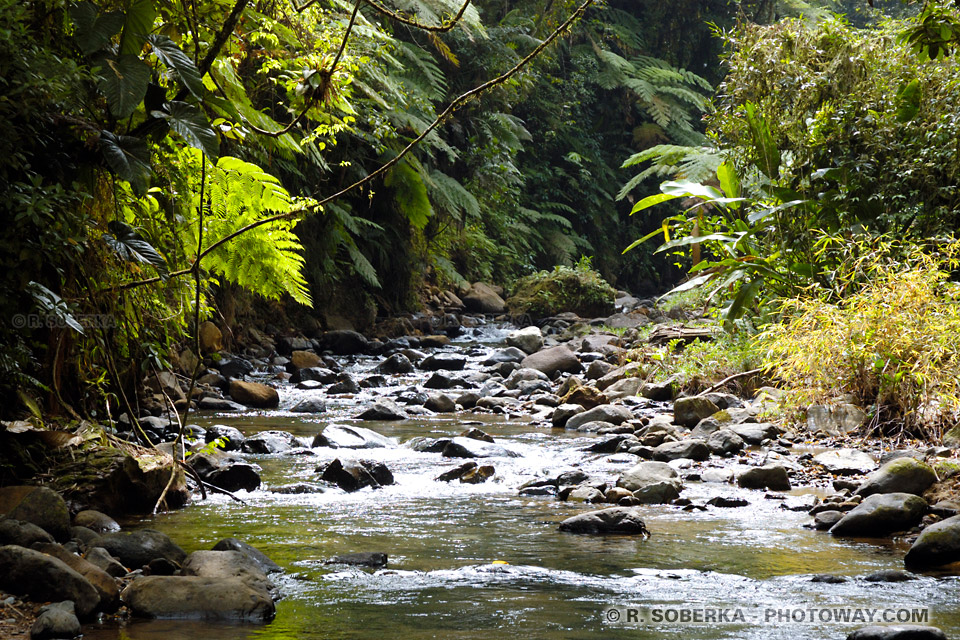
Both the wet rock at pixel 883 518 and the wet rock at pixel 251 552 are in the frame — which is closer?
the wet rock at pixel 251 552

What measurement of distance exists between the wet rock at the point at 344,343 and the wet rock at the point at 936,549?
786 cm

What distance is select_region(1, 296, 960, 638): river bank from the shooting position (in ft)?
7.97

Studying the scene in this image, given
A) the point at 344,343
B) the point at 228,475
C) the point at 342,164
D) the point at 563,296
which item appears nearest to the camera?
the point at 228,475

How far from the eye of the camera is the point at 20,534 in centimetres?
245

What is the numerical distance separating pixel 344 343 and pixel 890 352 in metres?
6.69

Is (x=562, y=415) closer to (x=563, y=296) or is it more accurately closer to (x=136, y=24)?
(x=136, y=24)

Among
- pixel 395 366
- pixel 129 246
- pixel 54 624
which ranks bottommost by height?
pixel 54 624

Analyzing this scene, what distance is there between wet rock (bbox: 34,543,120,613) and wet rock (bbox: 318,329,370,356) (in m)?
7.62

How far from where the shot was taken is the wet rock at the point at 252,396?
684 cm

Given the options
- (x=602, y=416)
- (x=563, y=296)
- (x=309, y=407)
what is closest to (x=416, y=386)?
(x=309, y=407)

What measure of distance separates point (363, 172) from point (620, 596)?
8510 millimetres

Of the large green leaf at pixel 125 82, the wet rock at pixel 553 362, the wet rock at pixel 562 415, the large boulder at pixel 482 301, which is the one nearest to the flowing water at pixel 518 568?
the large green leaf at pixel 125 82

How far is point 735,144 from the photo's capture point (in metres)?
8.31

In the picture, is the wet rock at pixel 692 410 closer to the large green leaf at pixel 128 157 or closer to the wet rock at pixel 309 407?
the wet rock at pixel 309 407
